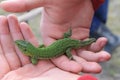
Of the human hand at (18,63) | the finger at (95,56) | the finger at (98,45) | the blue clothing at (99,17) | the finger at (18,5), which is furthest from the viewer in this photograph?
the blue clothing at (99,17)

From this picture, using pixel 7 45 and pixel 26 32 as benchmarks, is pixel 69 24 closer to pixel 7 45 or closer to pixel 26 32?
pixel 26 32

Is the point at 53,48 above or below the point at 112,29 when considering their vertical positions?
below

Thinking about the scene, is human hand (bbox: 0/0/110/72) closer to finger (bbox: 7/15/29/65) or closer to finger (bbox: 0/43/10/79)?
finger (bbox: 7/15/29/65)

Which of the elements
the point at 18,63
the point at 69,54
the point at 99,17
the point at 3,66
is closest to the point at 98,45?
the point at 69,54

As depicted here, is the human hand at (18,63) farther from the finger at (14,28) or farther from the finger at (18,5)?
the finger at (18,5)

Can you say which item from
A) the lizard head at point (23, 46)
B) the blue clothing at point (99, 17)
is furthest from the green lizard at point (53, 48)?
the blue clothing at point (99, 17)

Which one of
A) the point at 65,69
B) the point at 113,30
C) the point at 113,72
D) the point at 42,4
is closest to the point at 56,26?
the point at 42,4

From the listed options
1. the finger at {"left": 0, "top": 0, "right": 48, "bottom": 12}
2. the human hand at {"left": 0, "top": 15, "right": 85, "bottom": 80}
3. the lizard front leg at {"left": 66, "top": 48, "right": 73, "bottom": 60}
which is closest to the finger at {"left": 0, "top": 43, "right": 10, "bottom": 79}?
the human hand at {"left": 0, "top": 15, "right": 85, "bottom": 80}
